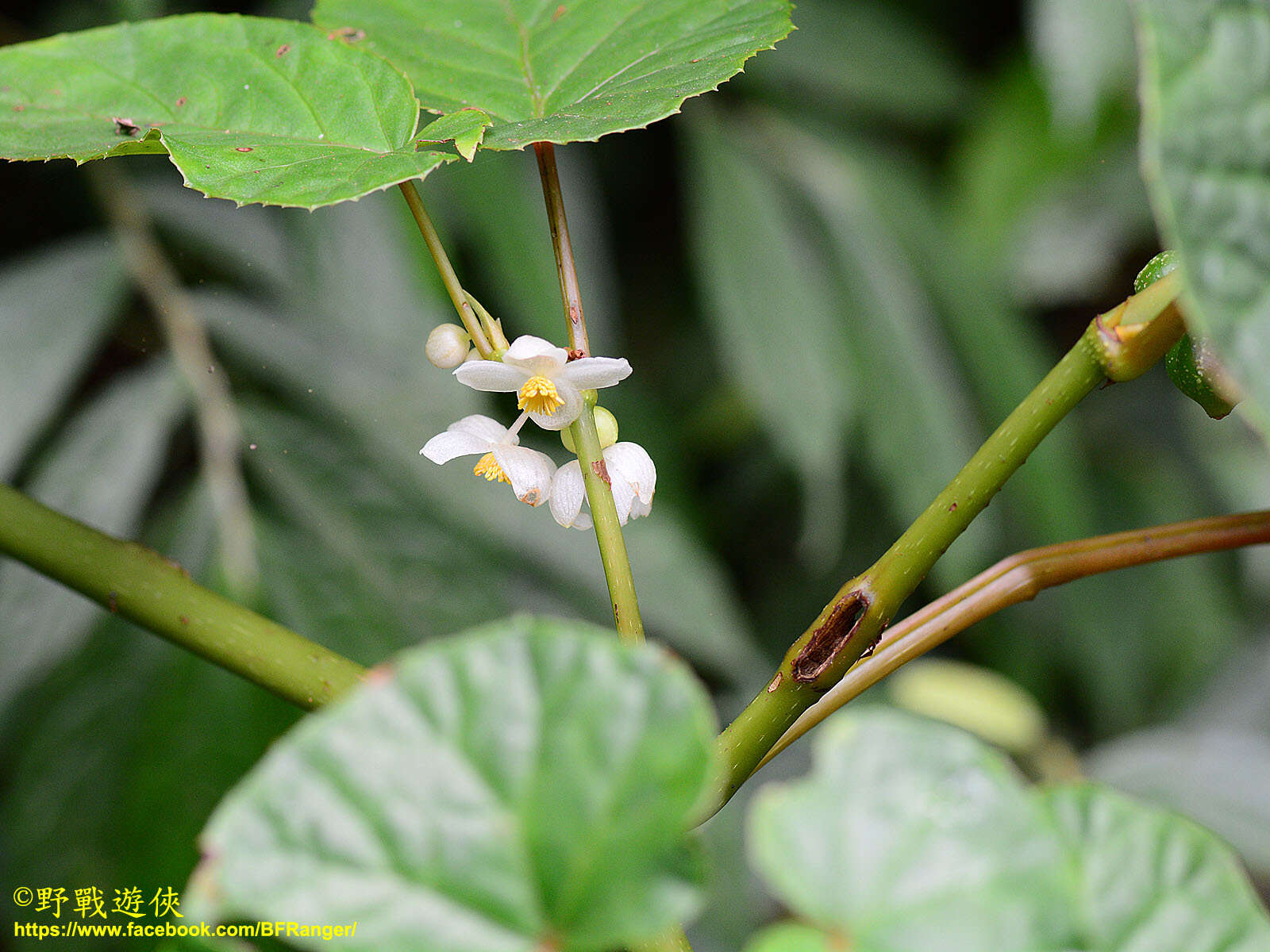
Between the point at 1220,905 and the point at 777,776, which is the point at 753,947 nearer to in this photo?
the point at 1220,905

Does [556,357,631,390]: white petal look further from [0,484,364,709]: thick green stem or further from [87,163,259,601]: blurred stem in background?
[87,163,259,601]: blurred stem in background

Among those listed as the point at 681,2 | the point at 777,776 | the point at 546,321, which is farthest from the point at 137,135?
the point at 777,776

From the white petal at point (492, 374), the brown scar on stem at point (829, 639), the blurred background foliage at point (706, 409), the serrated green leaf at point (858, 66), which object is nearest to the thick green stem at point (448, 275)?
the white petal at point (492, 374)

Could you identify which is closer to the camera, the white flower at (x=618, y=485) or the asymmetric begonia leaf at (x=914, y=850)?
the asymmetric begonia leaf at (x=914, y=850)

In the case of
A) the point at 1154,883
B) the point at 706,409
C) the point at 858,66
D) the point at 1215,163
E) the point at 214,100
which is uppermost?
the point at 858,66

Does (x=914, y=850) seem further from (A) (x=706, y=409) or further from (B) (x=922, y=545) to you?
(A) (x=706, y=409)

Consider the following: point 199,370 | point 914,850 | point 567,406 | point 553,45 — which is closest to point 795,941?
point 914,850

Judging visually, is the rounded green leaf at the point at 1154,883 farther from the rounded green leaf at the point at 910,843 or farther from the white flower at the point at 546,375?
the white flower at the point at 546,375
